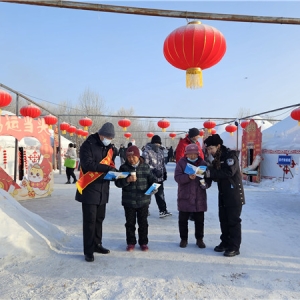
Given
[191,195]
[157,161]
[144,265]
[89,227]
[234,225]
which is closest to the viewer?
[144,265]

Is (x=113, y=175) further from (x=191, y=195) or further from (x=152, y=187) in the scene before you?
(x=191, y=195)

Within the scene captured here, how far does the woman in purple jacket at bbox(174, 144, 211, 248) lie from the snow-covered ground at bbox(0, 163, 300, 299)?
239 mm

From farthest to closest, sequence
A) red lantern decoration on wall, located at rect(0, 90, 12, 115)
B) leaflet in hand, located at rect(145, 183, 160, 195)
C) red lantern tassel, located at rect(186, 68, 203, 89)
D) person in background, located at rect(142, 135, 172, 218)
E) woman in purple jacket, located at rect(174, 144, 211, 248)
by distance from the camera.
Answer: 1. red lantern decoration on wall, located at rect(0, 90, 12, 115)
2. person in background, located at rect(142, 135, 172, 218)
3. red lantern tassel, located at rect(186, 68, 203, 89)
4. woman in purple jacket, located at rect(174, 144, 211, 248)
5. leaflet in hand, located at rect(145, 183, 160, 195)

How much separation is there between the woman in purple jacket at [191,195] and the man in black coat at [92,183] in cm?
96

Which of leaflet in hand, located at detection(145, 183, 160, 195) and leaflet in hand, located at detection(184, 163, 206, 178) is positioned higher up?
leaflet in hand, located at detection(184, 163, 206, 178)

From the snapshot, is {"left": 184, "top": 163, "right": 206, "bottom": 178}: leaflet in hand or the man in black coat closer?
the man in black coat

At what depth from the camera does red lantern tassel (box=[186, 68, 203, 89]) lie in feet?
12.5

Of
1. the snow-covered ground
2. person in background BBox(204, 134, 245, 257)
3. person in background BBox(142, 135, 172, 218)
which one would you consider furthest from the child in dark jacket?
person in background BBox(142, 135, 172, 218)

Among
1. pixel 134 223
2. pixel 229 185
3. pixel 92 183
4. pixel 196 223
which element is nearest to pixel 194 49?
pixel 229 185

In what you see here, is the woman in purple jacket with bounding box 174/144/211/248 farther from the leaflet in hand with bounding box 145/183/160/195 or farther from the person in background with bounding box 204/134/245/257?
the leaflet in hand with bounding box 145/183/160/195

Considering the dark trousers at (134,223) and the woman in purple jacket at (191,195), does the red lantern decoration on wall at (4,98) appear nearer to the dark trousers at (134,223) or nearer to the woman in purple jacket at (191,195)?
the dark trousers at (134,223)

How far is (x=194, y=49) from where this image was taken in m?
3.65

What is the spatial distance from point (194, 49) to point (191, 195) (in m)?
1.92

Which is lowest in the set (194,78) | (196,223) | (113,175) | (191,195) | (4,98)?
(196,223)
